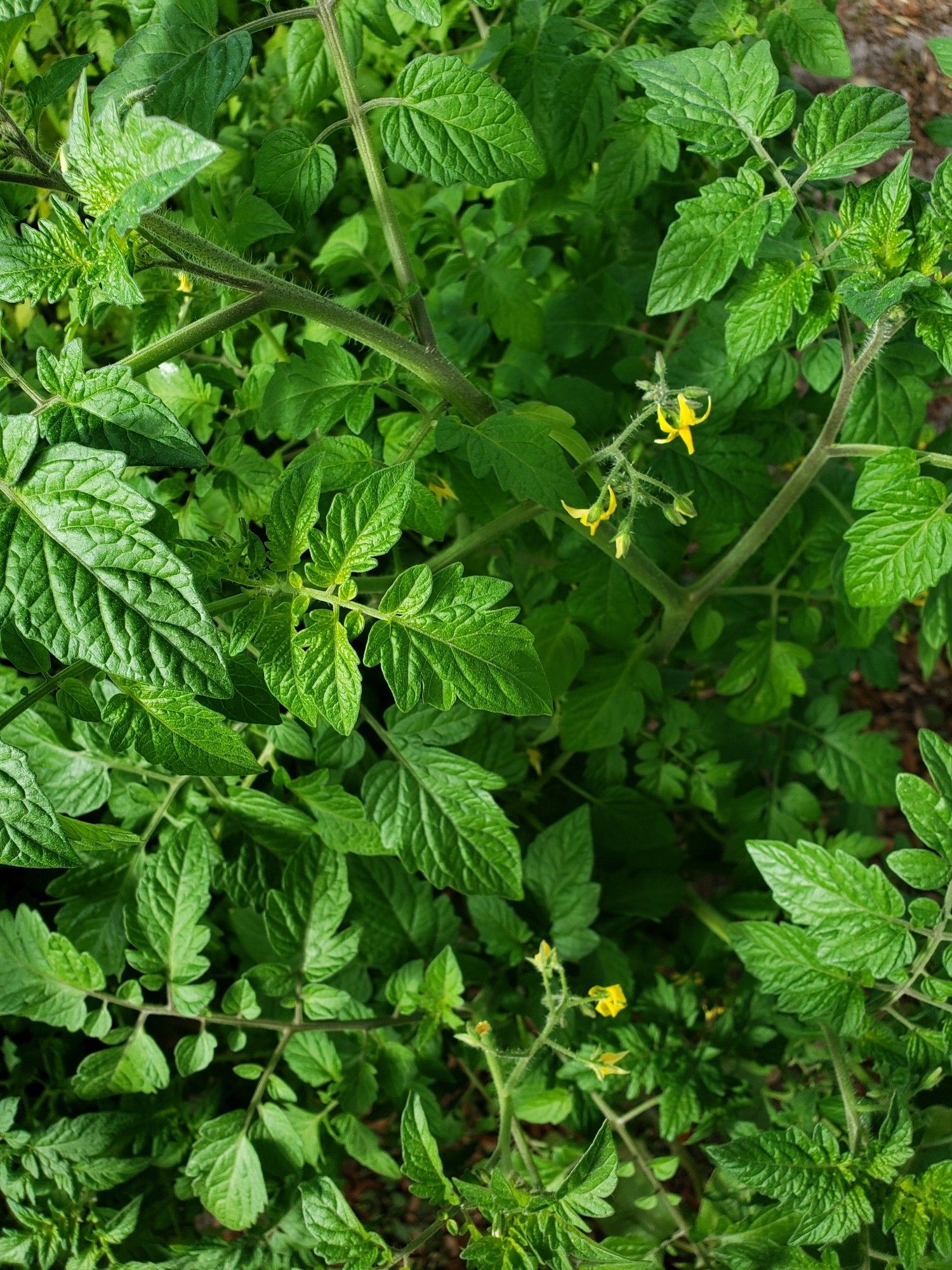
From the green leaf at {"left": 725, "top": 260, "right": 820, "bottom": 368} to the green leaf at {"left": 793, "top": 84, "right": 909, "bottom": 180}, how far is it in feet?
0.28

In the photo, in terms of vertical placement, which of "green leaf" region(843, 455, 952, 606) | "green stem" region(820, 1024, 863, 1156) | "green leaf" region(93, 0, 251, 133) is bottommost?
"green stem" region(820, 1024, 863, 1156)

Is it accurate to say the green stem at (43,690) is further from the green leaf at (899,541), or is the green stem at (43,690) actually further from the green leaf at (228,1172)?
the green leaf at (899,541)

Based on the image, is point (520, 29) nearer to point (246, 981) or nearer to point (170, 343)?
point (170, 343)

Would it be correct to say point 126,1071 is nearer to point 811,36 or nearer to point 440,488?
point 440,488

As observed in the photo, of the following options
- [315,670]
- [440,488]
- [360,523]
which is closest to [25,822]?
[315,670]

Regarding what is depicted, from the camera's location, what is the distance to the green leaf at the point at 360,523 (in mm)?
836

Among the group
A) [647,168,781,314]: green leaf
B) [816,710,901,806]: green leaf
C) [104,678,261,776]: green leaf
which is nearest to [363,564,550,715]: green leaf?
[104,678,261,776]: green leaf

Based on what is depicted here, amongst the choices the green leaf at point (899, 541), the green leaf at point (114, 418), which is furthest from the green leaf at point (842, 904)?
the green leaf at point (114, 418)

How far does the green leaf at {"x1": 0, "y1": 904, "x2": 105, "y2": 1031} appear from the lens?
1167 millimetres

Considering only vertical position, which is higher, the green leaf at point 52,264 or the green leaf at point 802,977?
the green leaf at point 52,264

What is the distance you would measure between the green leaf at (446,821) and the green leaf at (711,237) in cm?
51

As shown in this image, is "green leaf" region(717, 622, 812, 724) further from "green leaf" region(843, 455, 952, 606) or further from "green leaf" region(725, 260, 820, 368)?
"green leaf" region(725, 260, 820, 368)

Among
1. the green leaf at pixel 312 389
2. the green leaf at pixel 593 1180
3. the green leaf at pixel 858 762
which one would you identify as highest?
the green leaf at pixel 312 389

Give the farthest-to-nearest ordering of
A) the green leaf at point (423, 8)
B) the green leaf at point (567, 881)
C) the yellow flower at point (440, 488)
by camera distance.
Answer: the green leaf at point (567, 881) < the yellow flower at point (440, 488) < the green leaf at point (423, 8)
